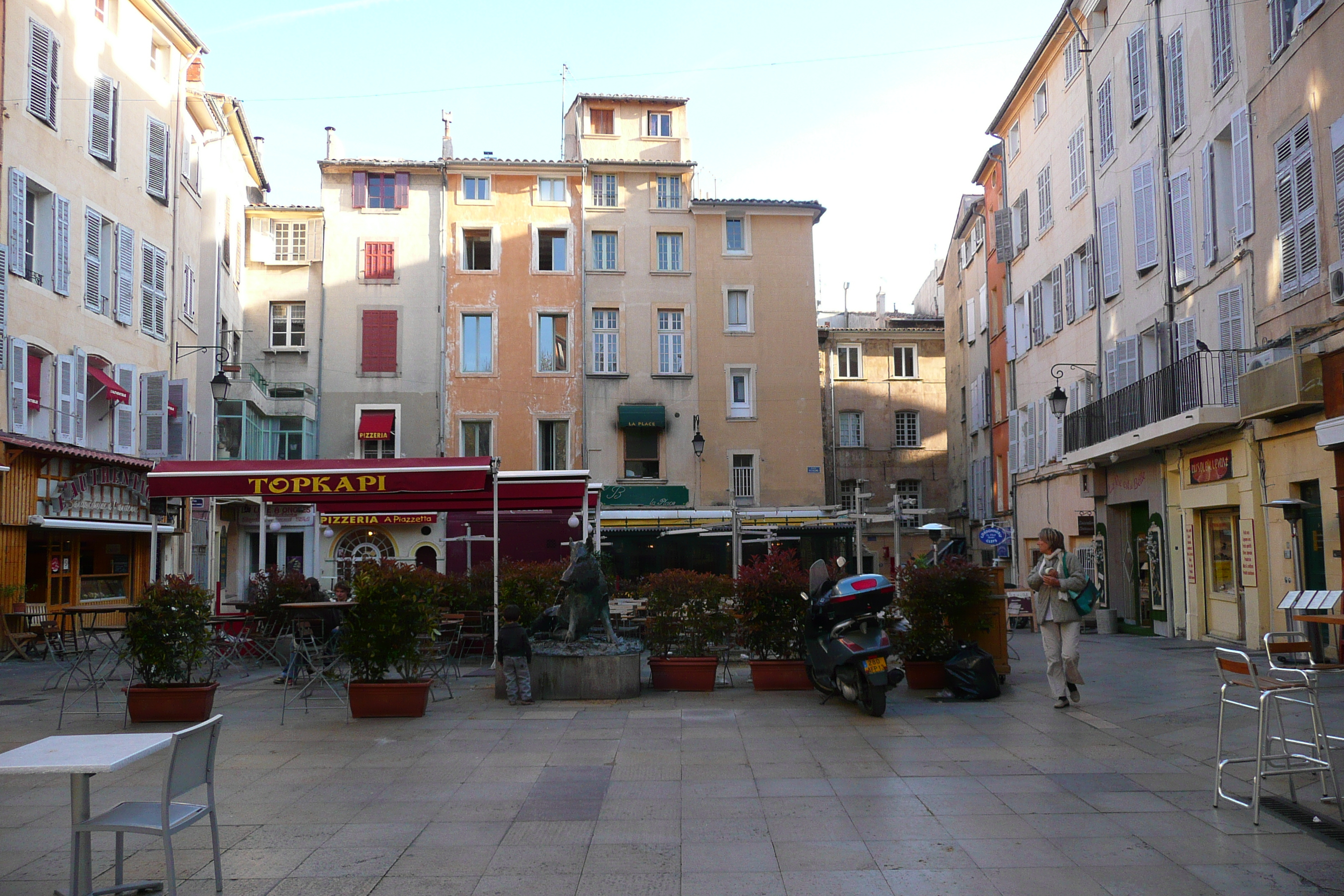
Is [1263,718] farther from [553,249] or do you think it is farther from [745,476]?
[553,249]

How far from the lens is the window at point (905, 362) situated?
42.4m

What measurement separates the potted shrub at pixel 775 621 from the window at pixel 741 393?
22.2 m

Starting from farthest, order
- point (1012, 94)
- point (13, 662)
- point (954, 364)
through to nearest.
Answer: point (954, 364) → point (1012, 94) → point (13, 662)

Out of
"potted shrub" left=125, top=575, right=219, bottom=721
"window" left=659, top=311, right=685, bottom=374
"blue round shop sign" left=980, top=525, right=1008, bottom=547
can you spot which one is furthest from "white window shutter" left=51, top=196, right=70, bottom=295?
"blue round shop sign" left=980, top=525, right=1008, bottom=547

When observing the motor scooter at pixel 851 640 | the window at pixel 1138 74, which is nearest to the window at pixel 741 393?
the window at pixel 1138 74

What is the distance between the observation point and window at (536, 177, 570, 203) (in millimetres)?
34062

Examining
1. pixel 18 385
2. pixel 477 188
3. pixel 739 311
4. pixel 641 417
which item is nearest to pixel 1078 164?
pixel 739 311

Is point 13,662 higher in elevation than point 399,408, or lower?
lower

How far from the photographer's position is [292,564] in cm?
1667

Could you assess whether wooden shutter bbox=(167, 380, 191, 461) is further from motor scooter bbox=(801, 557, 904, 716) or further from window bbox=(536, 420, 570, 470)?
motor scooter bbox=(801, 557, 904, 716)

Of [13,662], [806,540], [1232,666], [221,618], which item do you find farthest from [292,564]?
[806,540]

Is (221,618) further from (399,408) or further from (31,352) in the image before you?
(399,408)

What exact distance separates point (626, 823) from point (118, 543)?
1958 centimetres

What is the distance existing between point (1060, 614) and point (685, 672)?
393 cm
